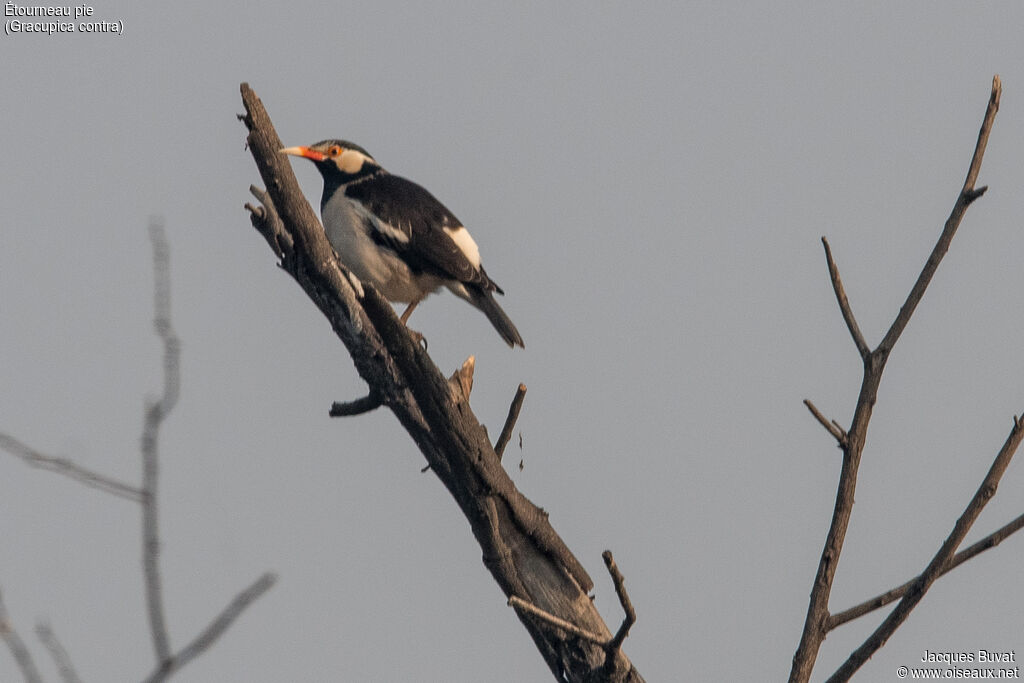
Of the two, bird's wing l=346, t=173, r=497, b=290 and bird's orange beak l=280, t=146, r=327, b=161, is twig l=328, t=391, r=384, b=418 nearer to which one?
bird's wing l=346, t=173, r=497, b=290

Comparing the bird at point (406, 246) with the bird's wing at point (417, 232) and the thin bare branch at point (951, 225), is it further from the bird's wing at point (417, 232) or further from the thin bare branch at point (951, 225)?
the thin bare branch at point (951, 225)

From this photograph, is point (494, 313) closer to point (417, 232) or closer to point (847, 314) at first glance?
point (417, 232)

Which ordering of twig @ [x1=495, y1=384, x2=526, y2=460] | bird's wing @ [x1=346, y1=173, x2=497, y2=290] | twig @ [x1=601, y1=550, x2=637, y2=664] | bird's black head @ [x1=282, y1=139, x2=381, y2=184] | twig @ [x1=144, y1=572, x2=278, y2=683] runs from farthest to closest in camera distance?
bird's black head @ [x1=282, y1=139, x2=381, y2=184] → bird's wing @ [x1=346, y1=173, x2=497, y2=290] → twig @ [x1=495, y1=384, x2=526, y2=460] → twig @ [x1=601, y1=550, x2=637, y2=664] → twig @ [x1=144, y1=572, x2=278, y2=683]

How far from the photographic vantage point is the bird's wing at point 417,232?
7.75m

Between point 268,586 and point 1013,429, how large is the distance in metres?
2.79

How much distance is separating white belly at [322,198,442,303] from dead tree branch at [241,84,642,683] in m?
2.05

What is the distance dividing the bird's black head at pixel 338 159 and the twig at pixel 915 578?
5210mm

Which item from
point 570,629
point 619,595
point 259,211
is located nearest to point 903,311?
point 619,595

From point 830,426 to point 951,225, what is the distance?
793 millimetres

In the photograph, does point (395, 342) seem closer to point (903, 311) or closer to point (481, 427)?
point (481, 427)

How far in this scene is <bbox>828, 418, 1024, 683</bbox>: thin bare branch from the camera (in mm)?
4184

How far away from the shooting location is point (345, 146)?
890cm

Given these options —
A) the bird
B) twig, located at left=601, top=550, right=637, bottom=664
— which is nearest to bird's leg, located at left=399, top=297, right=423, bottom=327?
the bird

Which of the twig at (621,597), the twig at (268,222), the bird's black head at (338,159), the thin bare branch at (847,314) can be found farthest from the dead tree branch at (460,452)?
the bird's black head at (338,159)
